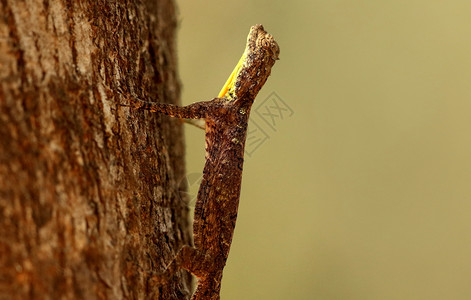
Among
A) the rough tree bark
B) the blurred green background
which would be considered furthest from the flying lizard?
the blurred green background

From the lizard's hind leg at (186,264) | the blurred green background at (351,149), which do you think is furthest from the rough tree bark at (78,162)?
the blurred green background at (351,149)

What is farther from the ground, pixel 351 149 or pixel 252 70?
pixel 252 70

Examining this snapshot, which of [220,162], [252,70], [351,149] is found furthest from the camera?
[351,149]

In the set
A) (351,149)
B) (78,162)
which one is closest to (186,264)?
(78,162)

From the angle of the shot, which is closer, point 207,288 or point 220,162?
point 207,288

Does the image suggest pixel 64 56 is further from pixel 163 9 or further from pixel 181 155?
pixel 163 9

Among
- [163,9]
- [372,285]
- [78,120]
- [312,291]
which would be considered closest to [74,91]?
[78,120]

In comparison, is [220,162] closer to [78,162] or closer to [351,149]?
[78,162]
